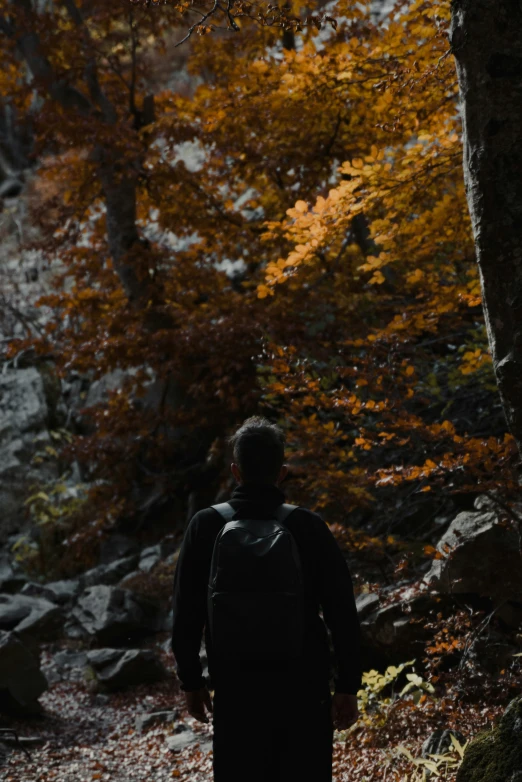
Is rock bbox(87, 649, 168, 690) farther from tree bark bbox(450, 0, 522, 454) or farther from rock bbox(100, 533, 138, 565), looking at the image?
tree bark bbox(450, 0, 522, 454)

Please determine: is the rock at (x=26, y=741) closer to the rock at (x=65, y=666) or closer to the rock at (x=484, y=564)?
the rock at (x=65, y=666)

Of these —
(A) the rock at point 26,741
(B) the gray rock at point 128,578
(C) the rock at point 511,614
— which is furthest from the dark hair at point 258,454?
(B) the gray rock at point 128,578

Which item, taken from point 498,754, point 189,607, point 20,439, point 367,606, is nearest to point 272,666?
point 189,607

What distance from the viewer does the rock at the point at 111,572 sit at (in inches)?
376

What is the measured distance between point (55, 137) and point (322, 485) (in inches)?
226

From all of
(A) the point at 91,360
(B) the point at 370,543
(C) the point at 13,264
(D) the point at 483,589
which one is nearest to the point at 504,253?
(D) the point at 483,589

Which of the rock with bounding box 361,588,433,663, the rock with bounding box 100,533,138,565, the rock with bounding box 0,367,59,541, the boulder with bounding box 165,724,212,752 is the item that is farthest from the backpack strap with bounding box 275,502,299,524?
the rock with bounding box 0,367,59,541

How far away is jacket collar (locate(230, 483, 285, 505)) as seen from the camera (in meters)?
2.38

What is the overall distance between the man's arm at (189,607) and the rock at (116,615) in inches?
230

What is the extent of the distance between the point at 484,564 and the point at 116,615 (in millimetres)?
4761

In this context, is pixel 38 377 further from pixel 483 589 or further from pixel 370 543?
pixel 483 589

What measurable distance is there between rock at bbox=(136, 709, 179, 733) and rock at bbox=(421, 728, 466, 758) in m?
2.90

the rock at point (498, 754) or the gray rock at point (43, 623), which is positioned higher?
the rock at point (498, 754)

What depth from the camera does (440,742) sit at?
3.61 meters
